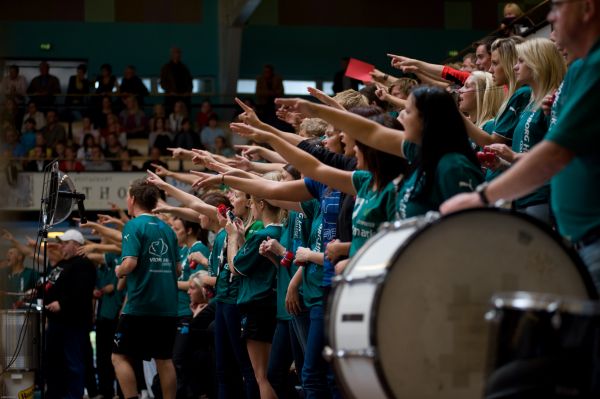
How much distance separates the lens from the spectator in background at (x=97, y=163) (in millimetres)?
17466

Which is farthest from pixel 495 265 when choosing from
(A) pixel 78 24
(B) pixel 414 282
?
(A) pixel 78 24

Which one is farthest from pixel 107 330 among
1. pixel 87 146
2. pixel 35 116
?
pixel 35 116

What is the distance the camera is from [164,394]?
786 centimetres

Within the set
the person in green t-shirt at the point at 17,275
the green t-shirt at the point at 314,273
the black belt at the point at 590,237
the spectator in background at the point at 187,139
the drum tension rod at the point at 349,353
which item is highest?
the spectator in background at the point at 187,139

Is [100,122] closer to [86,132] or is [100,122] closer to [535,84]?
[86,132]

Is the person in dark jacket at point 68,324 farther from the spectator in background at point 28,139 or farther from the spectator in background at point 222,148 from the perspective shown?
the spectator in background at point 28,139

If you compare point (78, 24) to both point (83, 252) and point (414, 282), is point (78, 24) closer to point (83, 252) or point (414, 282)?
point (83, 252)

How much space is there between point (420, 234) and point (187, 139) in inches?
566

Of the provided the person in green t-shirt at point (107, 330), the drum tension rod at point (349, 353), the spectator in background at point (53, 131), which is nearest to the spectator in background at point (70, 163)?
the spectator in background at point (53, 131)

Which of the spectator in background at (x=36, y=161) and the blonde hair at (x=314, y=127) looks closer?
the blonde hair at (x=314, y=127)

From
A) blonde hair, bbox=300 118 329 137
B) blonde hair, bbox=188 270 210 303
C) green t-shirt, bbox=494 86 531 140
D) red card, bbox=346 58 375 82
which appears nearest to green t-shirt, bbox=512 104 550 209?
green t-shirt, bbox=494 86 531 140

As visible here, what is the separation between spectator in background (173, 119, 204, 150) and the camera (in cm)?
1720

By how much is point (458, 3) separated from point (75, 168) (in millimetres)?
9344

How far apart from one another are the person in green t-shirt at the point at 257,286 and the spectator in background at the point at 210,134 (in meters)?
10.4
